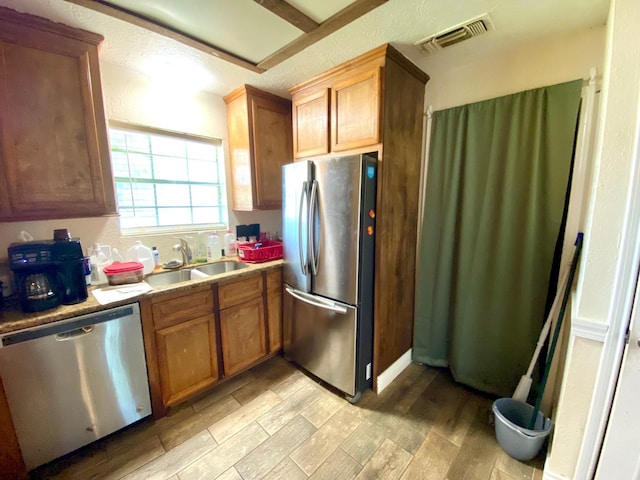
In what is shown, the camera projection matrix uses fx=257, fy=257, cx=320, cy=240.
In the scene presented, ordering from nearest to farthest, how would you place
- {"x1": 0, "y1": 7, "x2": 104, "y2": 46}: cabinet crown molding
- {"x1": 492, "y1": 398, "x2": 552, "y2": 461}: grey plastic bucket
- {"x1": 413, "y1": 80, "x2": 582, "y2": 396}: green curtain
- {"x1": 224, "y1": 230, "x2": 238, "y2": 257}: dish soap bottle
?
{"x1": 0, "y1": 7, "x2": 104, "y2": 46}: cabinet crown molding
{"x1": 492, "y1": 398, "x2": 552, "y2": 461}: grey plastic bucket
{"x1": 413, "y1": 80, "x2": 582, "y2": 396}: green curtain
{"x1": 224, "y1": 230, "x2": 238, "y2": 257}: dish soap bottle

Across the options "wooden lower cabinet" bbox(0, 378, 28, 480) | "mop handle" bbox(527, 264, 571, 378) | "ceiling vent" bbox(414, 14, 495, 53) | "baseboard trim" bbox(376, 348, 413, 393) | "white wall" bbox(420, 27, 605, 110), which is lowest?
"baseboard trim" bbox(376, 348, 413, 393)

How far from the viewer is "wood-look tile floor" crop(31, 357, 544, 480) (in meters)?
1.41

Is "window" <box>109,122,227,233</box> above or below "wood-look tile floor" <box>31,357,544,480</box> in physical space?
above

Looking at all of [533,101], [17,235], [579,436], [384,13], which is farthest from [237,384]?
[533,101]

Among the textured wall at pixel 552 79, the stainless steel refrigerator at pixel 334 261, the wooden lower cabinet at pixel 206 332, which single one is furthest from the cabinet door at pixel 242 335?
the textured wall at pixel 552 79

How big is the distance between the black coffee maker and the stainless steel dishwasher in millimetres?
167

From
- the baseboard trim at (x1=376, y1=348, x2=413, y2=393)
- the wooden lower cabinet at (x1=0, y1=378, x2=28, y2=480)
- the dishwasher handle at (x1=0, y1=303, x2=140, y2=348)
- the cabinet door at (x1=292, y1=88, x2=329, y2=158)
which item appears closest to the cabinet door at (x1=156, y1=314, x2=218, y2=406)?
the dishwasher handle at (x1=0, y1=303, x2=140, y2=348)

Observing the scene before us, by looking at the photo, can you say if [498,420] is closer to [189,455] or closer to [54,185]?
[189,455]

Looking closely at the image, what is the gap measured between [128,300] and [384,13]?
2162mm

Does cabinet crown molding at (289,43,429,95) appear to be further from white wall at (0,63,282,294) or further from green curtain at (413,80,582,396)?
white wall at (0,63,282,294)

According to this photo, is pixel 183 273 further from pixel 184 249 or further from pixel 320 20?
pixel 320 20

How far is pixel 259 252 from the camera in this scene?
2.36m

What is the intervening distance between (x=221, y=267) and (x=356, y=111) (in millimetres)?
1802

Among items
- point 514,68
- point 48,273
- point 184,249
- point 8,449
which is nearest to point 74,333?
→ point 48,273
